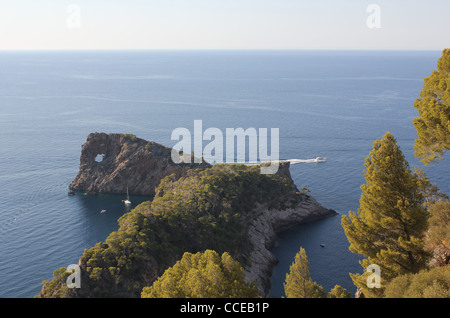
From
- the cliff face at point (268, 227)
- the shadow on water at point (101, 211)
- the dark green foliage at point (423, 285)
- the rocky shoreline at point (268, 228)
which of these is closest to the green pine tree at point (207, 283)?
the dark green foliage at point (423, 285)

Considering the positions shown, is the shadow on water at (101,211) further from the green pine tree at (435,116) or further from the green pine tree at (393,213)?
the green pine tree at (435,116)

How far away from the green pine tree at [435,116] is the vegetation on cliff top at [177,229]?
30.5 meters

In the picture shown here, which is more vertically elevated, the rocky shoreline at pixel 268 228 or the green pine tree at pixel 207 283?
the green pine tree at pixel 207 283

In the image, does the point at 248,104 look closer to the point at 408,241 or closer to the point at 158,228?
the point at 158,228

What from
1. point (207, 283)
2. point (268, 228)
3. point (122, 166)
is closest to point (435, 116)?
point (207, 283)

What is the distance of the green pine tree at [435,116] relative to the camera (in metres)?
28.1

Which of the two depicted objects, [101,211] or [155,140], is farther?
[155,140]

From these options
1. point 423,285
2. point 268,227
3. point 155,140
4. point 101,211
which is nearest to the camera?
point 423,285

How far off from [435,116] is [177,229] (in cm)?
3539

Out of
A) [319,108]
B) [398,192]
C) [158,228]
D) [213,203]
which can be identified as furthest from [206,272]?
[319,108]

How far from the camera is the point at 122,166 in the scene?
8800 centimetres

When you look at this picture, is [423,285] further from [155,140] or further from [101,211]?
[155,140]
